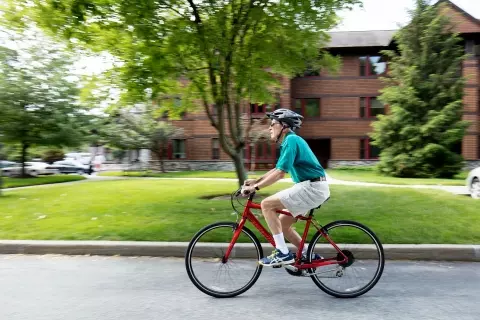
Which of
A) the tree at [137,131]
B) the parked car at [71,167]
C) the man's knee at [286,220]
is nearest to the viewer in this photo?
the man's knee at [286,220]

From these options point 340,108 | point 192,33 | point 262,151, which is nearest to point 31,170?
point 262,151

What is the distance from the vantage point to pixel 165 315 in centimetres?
396

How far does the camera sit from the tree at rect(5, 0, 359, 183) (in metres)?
9.45

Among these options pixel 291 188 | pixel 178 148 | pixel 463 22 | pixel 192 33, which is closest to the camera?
pixel 291 188

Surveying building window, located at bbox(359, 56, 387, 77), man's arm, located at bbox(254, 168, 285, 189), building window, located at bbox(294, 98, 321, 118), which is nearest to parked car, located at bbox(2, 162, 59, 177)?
building window, located at bbox(294, 98, 321, 118)

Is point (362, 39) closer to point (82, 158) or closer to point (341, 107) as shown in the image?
point (341, 107)

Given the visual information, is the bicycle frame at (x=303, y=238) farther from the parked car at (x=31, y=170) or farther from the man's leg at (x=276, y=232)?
the parked car at (x=31, y=170)

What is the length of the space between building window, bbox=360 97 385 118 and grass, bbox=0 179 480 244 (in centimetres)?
2022

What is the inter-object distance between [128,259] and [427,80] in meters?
22.7

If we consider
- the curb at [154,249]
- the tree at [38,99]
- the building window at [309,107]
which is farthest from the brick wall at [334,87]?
the curb at [154,249]

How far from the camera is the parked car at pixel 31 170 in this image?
28266 mm

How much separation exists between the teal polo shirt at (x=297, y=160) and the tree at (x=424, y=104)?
2051 cm

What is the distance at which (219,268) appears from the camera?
471 centimetres

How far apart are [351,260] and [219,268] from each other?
56.4 inches
